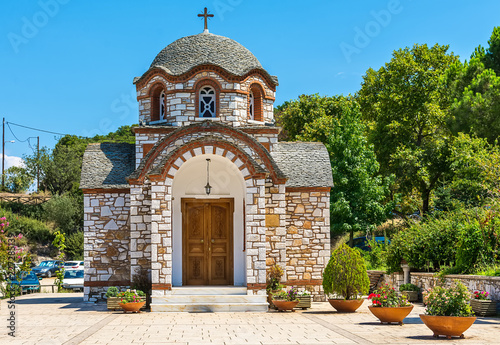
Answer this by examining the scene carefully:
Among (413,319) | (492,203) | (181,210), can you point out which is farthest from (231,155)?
(492,203)

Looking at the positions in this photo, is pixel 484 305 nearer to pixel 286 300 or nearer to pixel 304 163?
pixel 286 300

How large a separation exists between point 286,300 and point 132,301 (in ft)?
13.9

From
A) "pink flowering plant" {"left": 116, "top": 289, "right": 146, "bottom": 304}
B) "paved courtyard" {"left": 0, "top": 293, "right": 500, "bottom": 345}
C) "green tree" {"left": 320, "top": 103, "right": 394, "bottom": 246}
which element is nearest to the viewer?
"paved courtyard" {"left": 0, "top": 293, "right": 500, "bottom": 345}

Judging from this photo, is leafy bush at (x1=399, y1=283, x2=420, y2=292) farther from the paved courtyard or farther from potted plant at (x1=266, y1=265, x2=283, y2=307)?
potted plant at (x1=266, y1=265, x2=283, y2=307)

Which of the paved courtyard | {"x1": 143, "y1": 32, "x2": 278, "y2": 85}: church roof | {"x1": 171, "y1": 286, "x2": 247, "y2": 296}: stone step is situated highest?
{"x1": 143, "y1": 32, "x2": 278, "y2": 85}: church roof

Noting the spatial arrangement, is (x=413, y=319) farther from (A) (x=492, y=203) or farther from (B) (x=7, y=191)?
(B) (x=7, y=191)

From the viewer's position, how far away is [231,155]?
1647 centimetres

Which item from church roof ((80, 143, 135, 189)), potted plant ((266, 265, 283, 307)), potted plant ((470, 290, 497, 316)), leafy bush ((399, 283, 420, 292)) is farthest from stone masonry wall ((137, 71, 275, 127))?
potted plant ((470, 290, 497, 316))

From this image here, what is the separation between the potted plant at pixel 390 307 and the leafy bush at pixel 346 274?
1957 millimetres

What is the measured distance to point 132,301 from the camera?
1541 centimetres

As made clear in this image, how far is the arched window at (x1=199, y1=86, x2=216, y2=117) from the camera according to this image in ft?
61.4

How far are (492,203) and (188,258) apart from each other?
9.54 m

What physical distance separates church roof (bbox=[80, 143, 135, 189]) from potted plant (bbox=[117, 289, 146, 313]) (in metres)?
3.64

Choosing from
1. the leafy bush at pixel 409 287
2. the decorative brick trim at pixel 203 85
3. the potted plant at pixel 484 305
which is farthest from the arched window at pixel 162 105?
the potted plant at pixel 484 305
